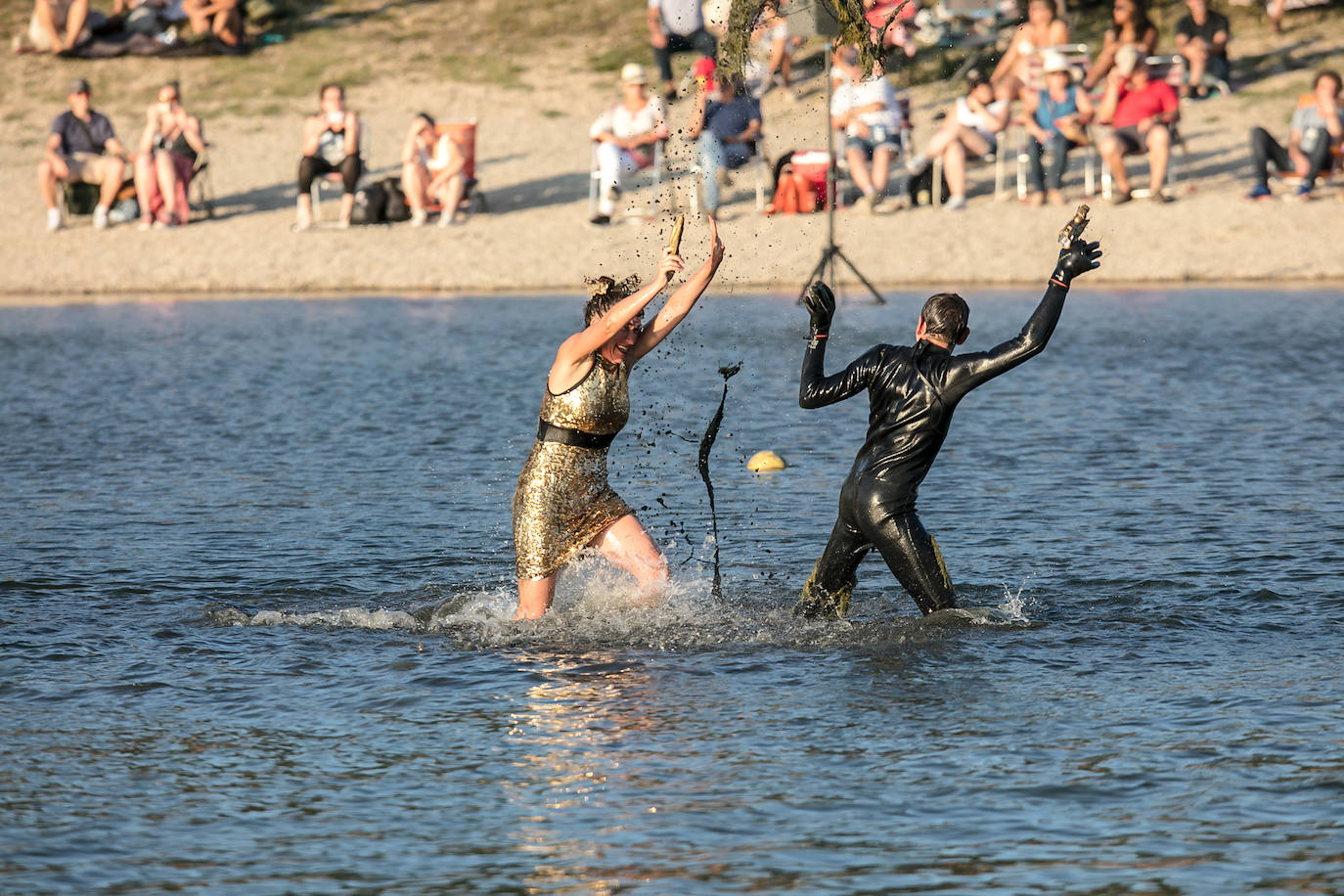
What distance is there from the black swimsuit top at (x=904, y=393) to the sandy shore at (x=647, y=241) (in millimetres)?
12609

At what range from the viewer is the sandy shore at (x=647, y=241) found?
880 inches

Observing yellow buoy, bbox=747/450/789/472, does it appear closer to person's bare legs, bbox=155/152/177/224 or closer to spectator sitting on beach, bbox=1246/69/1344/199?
spectator sitting on beach, bbox=1246/69/1344/199

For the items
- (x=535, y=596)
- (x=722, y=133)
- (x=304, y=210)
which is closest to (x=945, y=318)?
(x=535, y=596)

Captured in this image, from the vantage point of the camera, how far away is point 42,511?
1091 cm

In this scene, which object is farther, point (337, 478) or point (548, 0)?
point (548, 0)

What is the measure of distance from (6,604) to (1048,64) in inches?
674

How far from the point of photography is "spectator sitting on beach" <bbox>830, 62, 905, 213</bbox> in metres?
22.9

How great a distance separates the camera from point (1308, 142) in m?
22.7

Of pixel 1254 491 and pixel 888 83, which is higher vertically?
pixel 888 83

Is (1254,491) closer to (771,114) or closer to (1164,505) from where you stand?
(1164,505)

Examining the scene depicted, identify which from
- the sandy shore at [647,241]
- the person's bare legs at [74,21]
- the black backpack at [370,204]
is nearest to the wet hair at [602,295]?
the sandy shore at [647,241]

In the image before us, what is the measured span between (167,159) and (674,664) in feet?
59.8

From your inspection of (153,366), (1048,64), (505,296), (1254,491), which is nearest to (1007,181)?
(1048,64)

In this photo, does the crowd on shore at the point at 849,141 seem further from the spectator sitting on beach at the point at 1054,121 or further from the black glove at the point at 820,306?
the black glove at the point at 820,306
